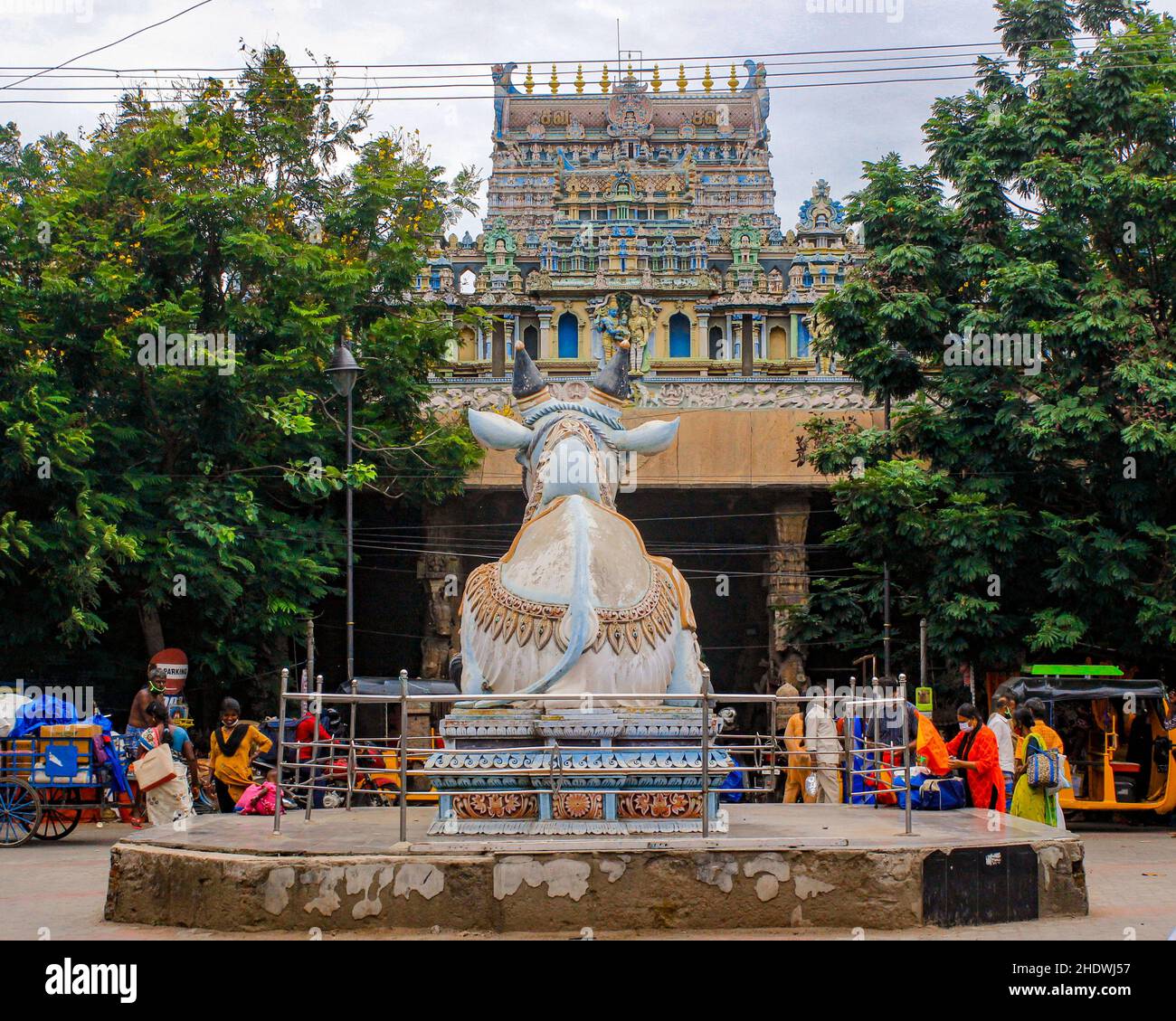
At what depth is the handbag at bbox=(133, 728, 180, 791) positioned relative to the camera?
504 inches

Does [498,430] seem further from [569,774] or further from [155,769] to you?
[155,769]

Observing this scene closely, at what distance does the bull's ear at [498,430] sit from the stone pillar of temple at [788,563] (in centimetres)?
1701

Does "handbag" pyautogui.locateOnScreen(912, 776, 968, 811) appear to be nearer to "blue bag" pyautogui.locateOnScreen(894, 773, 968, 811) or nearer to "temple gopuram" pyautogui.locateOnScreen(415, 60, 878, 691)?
"blue bag" pyautogui.locateOnScreen(894, 773, 968, 811)

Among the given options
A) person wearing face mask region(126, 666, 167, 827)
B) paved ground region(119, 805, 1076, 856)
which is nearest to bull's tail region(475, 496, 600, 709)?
paved ground region(119, 805, 1076, 856)

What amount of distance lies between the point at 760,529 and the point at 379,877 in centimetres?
2126

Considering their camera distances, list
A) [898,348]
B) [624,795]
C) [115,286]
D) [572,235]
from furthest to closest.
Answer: [572,235]
[898,348]
[115,286]
[624,795]

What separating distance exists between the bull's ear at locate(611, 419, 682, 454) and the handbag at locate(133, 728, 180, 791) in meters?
4.94

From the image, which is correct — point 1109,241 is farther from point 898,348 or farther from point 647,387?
point 647,387

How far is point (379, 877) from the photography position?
322 inches

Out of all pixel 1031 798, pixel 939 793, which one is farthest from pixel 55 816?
pixel 1031 798

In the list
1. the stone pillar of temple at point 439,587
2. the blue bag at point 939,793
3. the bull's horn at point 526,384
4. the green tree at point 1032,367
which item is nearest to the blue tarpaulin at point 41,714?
the bull's horn at point 526,384

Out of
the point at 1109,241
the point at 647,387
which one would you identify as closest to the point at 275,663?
the point at 647,387

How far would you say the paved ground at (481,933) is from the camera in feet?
26.8

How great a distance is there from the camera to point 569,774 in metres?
8.92
